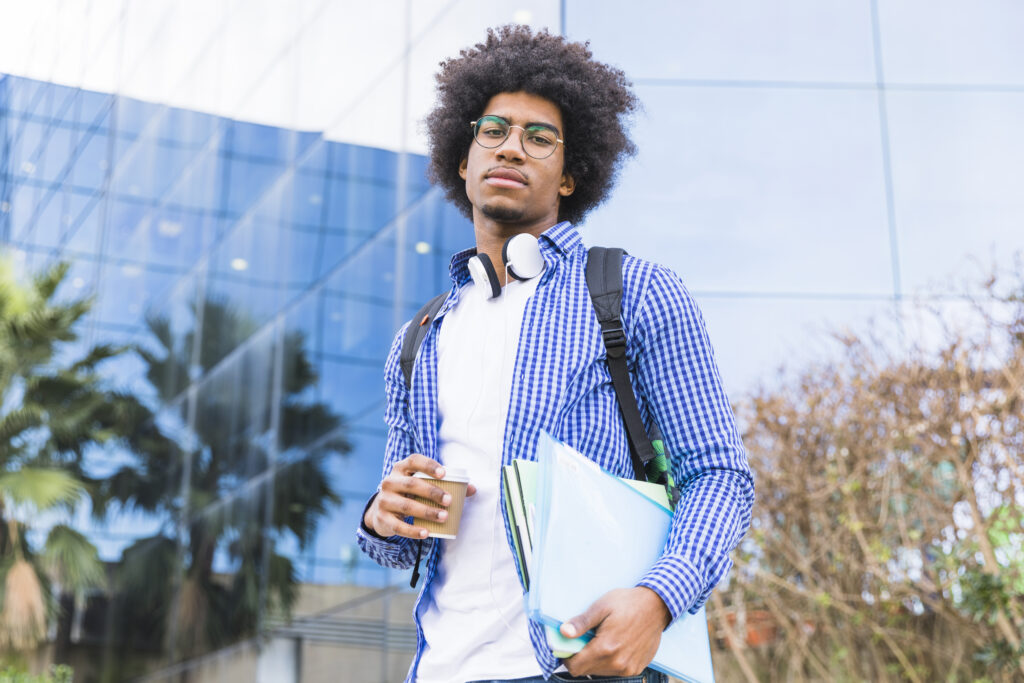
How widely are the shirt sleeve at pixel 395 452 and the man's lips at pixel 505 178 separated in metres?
0.33

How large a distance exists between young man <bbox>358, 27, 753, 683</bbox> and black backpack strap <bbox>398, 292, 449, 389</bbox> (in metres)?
0.03

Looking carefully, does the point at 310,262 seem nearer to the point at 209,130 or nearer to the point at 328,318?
the point at 328,318

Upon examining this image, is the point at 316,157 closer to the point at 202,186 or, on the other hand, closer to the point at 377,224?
the point at 377,224

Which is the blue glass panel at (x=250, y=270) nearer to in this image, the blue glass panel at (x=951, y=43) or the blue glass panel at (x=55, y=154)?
the blue glass panel at (x=951, y=43)

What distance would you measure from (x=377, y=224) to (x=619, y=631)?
814cm

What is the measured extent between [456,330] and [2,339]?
13.1 meters

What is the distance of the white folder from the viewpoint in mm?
1456

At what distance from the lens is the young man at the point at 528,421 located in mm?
1580

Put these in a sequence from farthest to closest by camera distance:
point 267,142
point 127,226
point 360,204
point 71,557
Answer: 1. point 127,226
2. point 71,557
3. point 267,142
4. point 360,204

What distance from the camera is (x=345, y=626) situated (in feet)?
29.7

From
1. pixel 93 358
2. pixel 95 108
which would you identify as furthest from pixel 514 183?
pixel 95 108

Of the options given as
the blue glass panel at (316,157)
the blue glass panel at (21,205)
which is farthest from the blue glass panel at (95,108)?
the blue glass panel at (316,157)

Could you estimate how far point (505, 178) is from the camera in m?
2.12

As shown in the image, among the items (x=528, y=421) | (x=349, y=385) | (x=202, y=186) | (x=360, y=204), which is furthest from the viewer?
(x=202, y=186)
